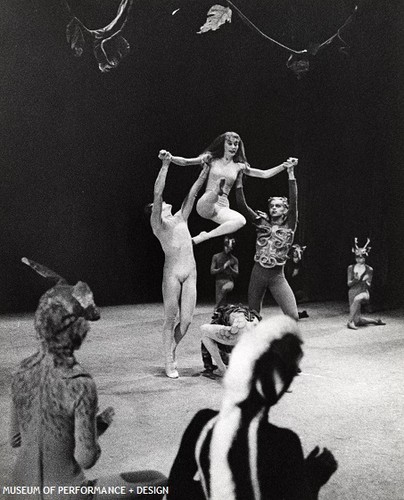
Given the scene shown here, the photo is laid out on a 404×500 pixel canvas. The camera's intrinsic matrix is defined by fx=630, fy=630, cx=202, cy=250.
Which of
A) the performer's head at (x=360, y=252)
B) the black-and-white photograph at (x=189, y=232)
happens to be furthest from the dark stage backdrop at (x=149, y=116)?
the performer's head at (x=360, y=252)

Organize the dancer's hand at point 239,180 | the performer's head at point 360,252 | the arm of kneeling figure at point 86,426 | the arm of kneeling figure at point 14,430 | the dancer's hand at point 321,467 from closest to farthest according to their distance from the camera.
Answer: the arm of kneeling figure at point 86,426 < the arm of kneeling figure at point 14,430 < the dancer's hand at point 321,467 < the dancer's hand at point 239,180 < the performer's head at point 360,252

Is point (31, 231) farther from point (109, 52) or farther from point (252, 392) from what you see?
point (252, 392)

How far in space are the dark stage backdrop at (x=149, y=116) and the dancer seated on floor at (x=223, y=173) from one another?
0.05m

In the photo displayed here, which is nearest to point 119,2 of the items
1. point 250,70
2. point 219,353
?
point 250,70

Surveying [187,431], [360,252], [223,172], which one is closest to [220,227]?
[223,172]

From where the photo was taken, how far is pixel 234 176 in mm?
3121

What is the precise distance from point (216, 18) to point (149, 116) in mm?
476

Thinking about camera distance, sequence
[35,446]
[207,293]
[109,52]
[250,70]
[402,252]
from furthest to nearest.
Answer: [207,293] < [402,252] < [250,70] < [109,52] < [35,446]

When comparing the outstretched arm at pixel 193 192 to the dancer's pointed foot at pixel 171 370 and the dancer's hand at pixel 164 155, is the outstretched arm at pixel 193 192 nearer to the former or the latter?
the dancer's hand at pixel 164 155

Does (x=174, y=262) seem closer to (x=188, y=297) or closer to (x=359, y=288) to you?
(x=188, y=297)

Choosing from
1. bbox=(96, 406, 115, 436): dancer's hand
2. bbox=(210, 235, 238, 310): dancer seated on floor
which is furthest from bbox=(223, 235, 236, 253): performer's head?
bbox=(96, 406, 115, 436): dancer's hand

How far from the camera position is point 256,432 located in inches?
68.6

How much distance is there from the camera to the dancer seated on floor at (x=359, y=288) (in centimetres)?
466

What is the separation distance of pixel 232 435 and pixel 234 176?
1637mm
